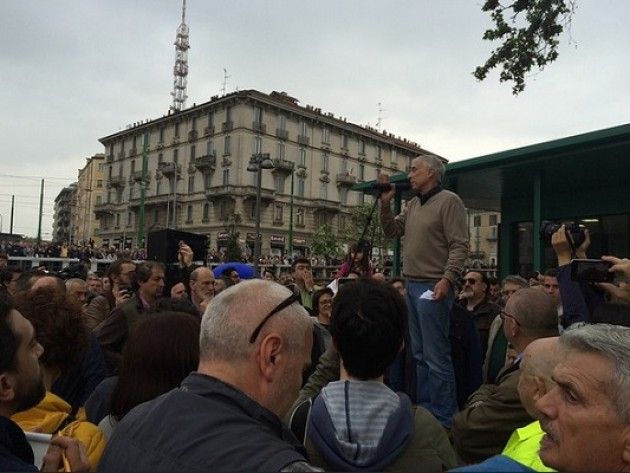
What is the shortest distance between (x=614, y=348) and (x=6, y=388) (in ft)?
7.22

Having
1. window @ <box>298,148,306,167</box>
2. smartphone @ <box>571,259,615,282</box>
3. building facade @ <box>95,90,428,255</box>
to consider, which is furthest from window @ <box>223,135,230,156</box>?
smartphone @ <box>571,259,615,282</box>

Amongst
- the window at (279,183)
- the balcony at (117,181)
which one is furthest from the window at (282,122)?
the balcony at (117,181)

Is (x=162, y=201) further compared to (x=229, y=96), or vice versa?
(x=162, y=201)

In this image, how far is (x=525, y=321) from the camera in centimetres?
348

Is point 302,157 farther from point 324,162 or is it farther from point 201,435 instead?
point 201,435

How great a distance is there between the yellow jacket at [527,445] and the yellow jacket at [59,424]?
5.01ft

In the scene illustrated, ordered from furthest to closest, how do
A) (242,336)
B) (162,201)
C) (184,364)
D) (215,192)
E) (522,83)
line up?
(162,201) → (215,192) → (522,83) → (184,364) → (242,336)

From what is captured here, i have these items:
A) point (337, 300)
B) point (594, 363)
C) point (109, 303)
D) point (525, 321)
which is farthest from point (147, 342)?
point (109, 303)

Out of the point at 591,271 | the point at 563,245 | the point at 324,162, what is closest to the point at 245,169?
the point at 324,162

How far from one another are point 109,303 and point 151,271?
3.68 ft

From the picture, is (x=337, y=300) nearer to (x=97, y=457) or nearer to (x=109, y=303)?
(x=97, y=457)

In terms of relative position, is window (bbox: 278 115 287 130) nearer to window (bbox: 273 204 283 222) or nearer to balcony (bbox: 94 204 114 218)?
window (bbox: 273 204 283 222)

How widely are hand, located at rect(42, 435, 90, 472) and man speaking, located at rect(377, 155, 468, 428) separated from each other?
3.07 m

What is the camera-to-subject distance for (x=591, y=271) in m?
3.47
